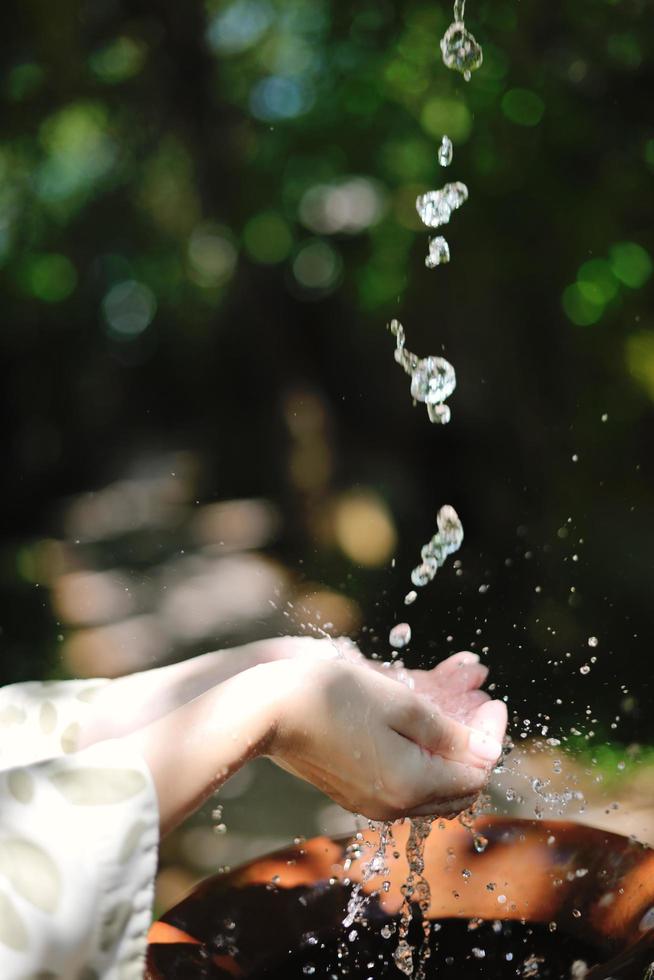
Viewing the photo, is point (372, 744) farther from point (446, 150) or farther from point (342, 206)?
point (342, 206)

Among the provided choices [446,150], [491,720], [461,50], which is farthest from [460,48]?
[491,720]

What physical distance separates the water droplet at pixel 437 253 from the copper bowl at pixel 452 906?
1.78m

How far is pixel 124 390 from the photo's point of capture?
124 inches

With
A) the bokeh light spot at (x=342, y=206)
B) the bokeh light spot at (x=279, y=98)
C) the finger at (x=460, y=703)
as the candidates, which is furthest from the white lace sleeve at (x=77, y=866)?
the bokeh light spot at (x=279, y=98)

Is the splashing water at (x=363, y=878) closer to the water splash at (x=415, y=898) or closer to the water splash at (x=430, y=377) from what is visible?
the water splash at (x=415, y=898)

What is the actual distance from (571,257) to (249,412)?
39.3 inches

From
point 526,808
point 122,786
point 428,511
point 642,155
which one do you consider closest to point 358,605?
point 428,511

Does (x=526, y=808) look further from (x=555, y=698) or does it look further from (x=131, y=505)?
(x=131, y=505)

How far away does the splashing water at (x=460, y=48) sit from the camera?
96.1 inches

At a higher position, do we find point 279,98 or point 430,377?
point 279,98

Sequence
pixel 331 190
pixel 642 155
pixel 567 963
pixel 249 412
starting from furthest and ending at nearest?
pixel 249 412
pixel 331 190
pixel 642 155
pixel 567 963

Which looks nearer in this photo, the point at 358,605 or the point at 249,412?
the point at 358,605

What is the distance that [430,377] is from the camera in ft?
9.11

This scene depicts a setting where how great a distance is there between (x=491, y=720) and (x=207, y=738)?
11.4 inches
